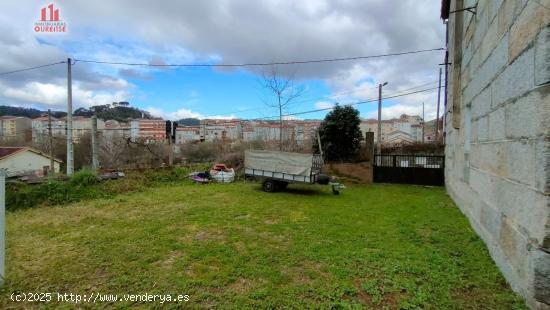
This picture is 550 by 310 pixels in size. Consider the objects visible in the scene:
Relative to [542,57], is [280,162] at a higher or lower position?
lower

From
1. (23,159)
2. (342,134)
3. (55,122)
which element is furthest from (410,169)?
(23,159)

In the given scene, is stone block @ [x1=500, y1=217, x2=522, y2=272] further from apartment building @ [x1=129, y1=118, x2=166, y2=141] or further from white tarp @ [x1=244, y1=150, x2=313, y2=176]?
apartment building @ [x1=129, y1=118, x2=166, y2=141]

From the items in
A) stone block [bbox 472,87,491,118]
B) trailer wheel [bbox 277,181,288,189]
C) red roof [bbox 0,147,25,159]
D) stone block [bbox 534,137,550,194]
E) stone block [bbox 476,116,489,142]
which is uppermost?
stone block [bbox 472,87,491,118]

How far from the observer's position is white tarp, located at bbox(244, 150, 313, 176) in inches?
376

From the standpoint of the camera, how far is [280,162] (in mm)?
9930

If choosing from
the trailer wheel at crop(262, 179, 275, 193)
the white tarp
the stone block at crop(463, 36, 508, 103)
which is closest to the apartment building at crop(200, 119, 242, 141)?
the white tarp

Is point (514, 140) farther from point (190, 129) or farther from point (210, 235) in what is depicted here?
point (190, 129)

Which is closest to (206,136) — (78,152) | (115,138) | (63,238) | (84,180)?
(115,138)

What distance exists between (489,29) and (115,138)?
115 ft

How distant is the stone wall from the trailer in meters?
5.30

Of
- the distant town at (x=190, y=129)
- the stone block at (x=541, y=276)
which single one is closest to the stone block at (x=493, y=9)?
the stone block at (x=541, y=276)

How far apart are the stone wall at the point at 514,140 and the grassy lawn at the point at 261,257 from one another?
39cm

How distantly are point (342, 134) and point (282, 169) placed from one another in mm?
6374

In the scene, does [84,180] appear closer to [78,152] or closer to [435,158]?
[435,158]
